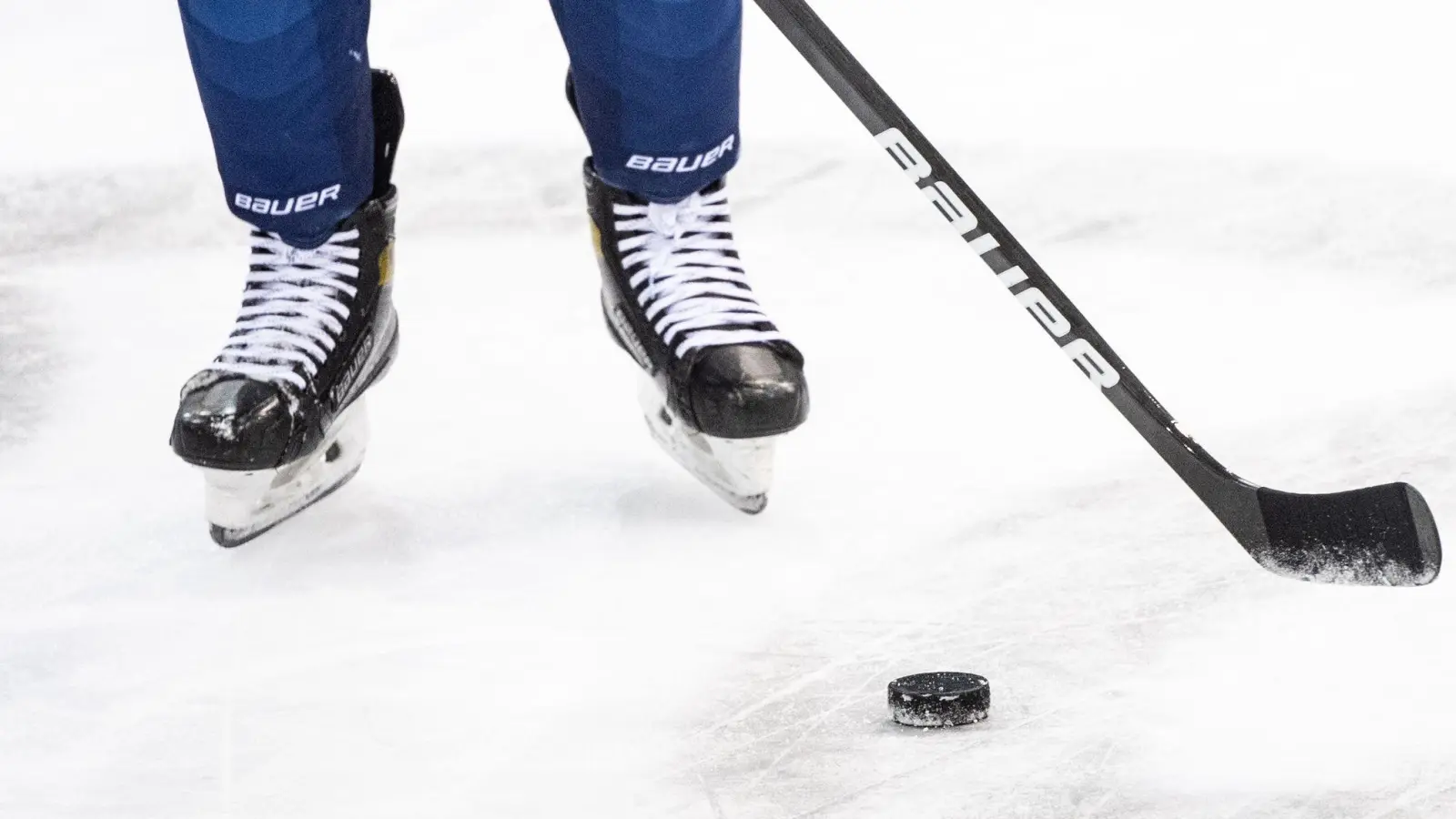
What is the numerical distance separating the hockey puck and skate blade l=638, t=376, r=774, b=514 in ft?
0.97

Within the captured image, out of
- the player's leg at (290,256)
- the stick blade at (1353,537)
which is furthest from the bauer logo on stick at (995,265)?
the player's leg at (290,256)

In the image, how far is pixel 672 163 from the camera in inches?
45.7

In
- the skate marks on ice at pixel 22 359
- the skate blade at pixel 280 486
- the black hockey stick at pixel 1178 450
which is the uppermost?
the black hockey stick at pixel 1178 450

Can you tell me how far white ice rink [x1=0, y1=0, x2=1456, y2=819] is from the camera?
832 mm

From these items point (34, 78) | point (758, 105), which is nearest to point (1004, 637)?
point (758, 105)

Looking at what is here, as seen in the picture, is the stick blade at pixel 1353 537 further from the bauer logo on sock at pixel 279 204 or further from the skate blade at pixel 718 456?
the bauer logo on sock at pixel 279 204

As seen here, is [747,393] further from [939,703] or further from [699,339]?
[939,703]

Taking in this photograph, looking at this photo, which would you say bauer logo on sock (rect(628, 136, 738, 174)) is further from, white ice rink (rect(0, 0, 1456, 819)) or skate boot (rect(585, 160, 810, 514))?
white ice rink (rect(0, 0, 1456, 819))

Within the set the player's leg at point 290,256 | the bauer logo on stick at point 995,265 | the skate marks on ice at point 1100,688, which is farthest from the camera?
the player's leg at point 290,256

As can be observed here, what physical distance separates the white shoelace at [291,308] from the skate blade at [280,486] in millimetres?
65

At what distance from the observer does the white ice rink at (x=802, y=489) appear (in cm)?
83

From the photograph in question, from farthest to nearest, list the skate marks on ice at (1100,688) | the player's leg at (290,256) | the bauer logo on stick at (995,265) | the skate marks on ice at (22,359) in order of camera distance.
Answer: the skate marks on ice at (22,359) < the player's leg at (290,256) < the bauer logo on stick at (995,265) < the skate marks on ice at (1100,688)

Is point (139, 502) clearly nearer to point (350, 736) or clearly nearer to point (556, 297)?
point (350, 736)

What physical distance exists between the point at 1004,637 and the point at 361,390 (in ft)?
→ 1.64
